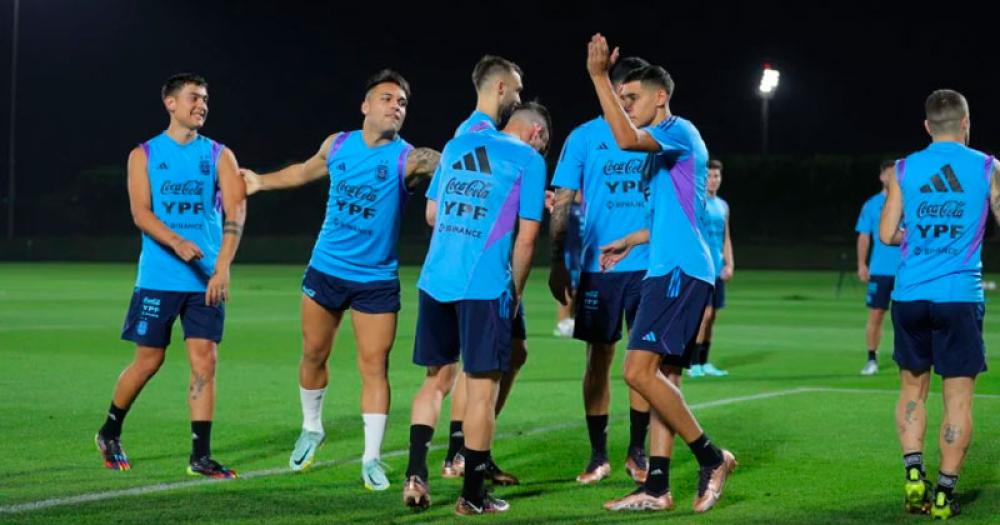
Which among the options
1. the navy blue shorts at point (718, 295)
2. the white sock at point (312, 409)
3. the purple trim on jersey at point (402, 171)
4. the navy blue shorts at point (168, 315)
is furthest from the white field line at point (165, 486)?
the navy blue shorts at point (718, 295)

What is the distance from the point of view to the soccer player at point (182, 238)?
8.77m

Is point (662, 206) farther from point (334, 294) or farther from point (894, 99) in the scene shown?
point (894, 99)

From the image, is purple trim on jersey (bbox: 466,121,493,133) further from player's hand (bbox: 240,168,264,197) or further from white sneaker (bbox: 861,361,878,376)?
white sneaker (bbox: 861,361,878,376)

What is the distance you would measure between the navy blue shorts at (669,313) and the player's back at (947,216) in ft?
3.69

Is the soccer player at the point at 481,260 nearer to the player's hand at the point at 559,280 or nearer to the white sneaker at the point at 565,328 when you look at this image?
the player's hand at the point at 559,280

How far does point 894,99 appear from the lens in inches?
2808

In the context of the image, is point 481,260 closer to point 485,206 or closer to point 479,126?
point 485,206

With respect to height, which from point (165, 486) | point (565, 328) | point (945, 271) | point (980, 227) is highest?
point (980, 227)

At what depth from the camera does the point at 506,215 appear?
7461 mm

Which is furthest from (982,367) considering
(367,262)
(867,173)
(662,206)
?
(867,173)

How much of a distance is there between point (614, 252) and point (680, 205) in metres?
0.85

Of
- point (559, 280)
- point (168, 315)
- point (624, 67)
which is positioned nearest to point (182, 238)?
point (168, 315)

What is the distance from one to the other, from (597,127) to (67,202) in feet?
204

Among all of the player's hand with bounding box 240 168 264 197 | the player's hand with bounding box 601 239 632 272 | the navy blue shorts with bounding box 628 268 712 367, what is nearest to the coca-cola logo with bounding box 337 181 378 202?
the player's hand with bounding box 240 168 264 197
